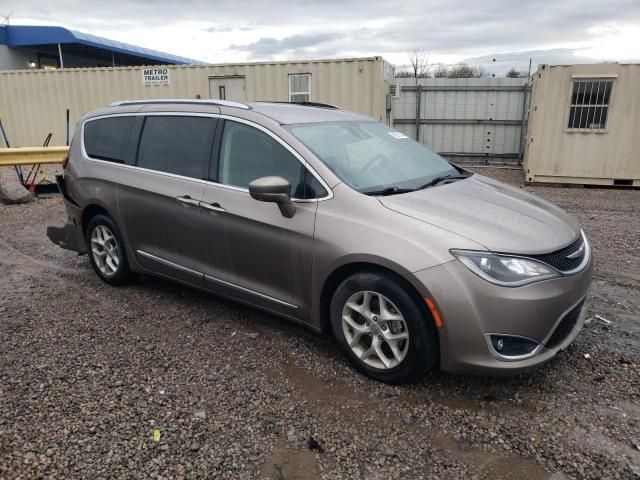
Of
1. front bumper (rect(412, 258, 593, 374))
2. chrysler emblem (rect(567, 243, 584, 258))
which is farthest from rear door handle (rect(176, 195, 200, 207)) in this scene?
chrysler emblem (rect(567, 243, 584, 258))

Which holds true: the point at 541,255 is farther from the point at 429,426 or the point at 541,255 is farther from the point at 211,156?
the point at 211,156

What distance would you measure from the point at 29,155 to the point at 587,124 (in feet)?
36.4

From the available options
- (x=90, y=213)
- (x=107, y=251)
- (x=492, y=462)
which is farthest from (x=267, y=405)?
(x=90, y=213)

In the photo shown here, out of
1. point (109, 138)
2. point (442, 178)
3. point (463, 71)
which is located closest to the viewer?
point (442, 178)

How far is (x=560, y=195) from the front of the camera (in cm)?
1002

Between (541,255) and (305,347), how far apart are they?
1.75 m

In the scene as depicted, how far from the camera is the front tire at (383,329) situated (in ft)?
9.51

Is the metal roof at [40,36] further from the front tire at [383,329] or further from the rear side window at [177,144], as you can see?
the front tire at [383,329]

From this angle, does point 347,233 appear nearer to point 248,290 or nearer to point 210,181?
point 248,290

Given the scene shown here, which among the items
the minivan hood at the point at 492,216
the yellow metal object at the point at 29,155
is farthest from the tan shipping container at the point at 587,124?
the yellow metal object at the point at 29,155

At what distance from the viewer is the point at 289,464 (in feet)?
8.26

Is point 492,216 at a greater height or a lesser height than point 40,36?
lesser

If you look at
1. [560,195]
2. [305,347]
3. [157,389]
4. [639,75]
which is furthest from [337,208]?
[639,75]

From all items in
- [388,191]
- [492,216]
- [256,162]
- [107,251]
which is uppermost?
[256,162]
